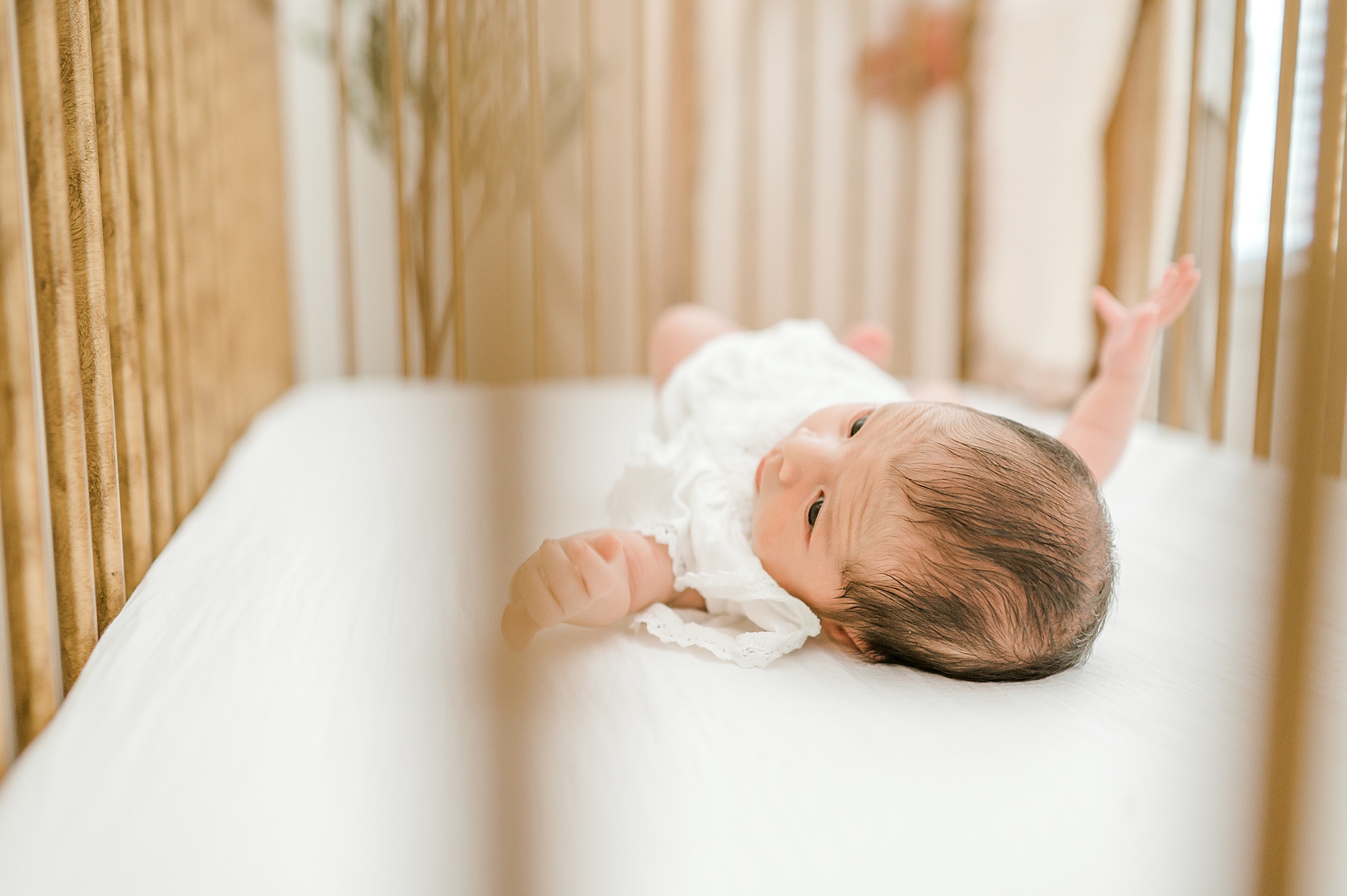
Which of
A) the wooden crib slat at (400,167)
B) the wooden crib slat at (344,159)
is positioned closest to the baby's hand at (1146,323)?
the wooden crib slat at (400,167)

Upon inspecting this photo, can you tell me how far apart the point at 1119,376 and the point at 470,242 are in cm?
82

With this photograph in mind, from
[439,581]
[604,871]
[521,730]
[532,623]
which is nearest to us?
[521,730]

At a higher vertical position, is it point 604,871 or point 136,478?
point 136,478

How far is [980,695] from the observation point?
56 cm

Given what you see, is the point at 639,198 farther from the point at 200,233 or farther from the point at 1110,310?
the point at 1110,310

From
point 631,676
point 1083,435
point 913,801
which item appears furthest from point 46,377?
point 1083,435

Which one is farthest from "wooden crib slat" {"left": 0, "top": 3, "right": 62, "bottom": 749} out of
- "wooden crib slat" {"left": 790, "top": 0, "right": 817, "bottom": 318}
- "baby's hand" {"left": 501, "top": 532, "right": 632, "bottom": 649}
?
"wooden crib slat" {"left": 790, "top": 0, "right": 817, "bottom": 318}

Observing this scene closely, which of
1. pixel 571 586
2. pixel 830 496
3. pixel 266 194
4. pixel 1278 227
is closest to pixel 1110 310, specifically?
pixel 1278 227

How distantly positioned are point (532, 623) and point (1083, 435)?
25.6 inches

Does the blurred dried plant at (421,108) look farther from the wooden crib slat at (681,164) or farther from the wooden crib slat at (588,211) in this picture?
the wooden crib slat at (681,164)

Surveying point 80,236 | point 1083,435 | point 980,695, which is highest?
point 80,236

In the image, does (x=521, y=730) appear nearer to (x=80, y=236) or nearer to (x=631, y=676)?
(x=631, y=676)

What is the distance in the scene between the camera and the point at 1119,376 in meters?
0.93

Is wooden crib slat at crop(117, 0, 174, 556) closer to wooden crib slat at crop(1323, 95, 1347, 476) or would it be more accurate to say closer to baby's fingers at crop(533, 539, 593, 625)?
baby's fingers at crop(533, 539, 593, 625)
